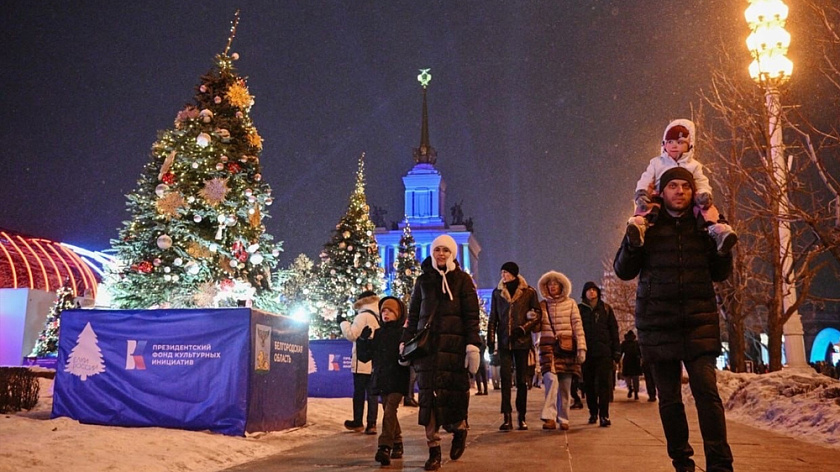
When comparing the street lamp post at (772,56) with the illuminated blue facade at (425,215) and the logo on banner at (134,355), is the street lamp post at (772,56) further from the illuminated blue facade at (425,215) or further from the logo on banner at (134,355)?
the illuminated blue facade at (425,215)

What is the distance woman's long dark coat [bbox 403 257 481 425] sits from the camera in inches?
242

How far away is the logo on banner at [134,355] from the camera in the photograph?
30.3 ft

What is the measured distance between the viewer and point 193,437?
26.4 feet

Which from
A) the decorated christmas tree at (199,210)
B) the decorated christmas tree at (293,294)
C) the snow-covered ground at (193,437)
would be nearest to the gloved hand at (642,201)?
the snow-covered ground at (193,437)

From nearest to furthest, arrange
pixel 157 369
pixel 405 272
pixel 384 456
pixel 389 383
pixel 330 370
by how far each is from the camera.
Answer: pixel 384 456 < pixel 389 383 < pixel 157 369 < pixel 330 370 < pixel 405 272

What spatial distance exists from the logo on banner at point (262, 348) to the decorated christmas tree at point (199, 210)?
7.81m

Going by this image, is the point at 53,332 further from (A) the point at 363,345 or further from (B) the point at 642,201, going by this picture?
(B) the point at 642,201

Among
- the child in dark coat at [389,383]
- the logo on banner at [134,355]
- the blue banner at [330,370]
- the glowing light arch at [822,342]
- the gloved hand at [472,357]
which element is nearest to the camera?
the gloved hand at [472,357]

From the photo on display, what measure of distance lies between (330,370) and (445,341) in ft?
40.9

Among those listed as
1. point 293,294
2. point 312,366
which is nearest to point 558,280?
point 312,366

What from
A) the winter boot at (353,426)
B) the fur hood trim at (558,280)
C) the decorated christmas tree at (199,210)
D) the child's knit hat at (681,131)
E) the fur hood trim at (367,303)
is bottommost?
the winter boot at (353,426)

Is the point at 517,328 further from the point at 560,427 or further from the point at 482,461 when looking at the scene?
the point at 482,461

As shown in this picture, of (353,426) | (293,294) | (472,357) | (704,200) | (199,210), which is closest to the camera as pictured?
(704,200)

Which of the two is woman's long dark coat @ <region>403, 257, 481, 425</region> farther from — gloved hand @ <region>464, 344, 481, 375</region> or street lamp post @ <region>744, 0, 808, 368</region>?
street lamp post @ <region>744, 0, 808, 368</region>
